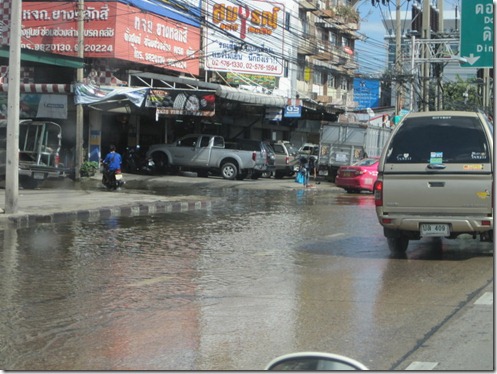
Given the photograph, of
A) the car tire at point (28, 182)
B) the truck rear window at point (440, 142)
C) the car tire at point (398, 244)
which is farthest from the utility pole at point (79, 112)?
the truck rear window at point (440, 142)

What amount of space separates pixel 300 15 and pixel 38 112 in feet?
93.7

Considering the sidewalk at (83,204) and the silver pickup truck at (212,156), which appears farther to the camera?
the silver pickup truck at (212,156)

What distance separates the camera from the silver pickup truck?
31.5 metres

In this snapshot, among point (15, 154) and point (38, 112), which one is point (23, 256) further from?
point (38, 112)

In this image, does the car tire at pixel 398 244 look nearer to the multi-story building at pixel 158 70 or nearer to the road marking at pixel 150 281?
the road marking at pixel 150 281

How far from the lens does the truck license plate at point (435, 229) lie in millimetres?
10570

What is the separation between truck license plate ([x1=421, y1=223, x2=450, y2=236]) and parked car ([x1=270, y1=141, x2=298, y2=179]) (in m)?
23.2

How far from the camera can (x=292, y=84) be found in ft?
161

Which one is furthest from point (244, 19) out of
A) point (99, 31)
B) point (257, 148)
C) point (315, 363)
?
point (315, 363)

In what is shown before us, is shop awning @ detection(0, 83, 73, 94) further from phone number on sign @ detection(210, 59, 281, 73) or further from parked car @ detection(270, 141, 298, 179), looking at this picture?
parked car @ detection(270, 141, 298, 179)

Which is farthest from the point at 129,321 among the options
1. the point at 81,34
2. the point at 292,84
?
the point at 292,84

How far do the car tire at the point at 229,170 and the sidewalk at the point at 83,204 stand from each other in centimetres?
828

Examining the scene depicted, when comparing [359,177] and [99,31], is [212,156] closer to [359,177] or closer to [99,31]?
[99,31]

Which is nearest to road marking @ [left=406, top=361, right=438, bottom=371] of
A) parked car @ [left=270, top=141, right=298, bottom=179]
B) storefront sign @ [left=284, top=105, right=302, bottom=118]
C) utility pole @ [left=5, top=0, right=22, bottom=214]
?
utility pole @ [left=5, top=0, right=22, bottom=214]
